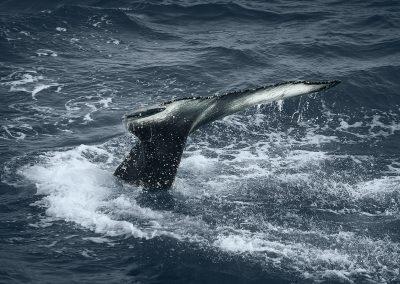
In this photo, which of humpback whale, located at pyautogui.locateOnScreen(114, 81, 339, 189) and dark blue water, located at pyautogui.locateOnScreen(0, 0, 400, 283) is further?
dark blue water, located at pyautogui.locateOnScreen(0, 0, 400, 283)

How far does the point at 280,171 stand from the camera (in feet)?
43.3

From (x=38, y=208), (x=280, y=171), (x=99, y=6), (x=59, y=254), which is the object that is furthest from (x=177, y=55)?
(x=59, y=254)

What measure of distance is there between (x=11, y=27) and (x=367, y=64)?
15.8 m

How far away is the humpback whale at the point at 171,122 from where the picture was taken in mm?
7746

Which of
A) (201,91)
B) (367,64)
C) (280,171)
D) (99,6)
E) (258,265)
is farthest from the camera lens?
(99,6)

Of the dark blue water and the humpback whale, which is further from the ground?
the humpback whale

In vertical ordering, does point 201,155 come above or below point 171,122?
below

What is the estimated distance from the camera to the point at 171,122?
8.96 meters

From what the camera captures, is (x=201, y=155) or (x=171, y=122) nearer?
(x=171, y=122)

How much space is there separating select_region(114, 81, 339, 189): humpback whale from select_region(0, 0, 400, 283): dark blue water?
1054mm

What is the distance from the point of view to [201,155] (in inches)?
554

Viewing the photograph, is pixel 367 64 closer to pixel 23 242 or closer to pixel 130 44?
pixel 130 44

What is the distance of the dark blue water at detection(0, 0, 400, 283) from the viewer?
389 inches

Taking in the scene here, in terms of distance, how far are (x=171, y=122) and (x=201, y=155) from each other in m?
→ 5.18
